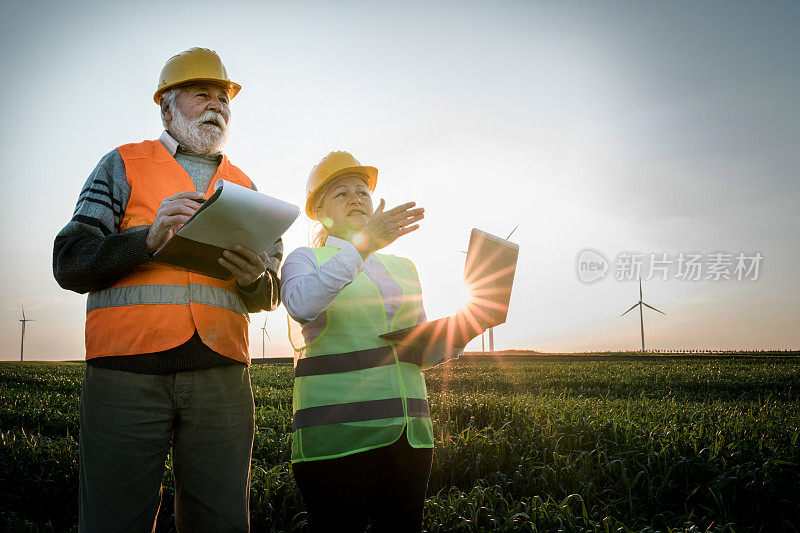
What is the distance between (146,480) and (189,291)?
768mm

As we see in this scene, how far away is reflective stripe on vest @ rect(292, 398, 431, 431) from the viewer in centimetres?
209

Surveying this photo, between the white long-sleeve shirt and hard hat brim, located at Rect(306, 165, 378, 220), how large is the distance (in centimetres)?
32

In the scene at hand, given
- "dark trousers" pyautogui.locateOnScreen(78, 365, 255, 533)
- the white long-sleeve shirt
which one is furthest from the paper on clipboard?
"dark trousers" pyautogui.locateOnScreen(78, 365, 255, 533)

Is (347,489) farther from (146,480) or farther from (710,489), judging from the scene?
(710,489)

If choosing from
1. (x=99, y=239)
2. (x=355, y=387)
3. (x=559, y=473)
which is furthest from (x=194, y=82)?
(x=559, y=473)

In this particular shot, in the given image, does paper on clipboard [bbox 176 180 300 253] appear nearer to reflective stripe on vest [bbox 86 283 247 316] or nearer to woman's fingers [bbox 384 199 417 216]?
reflective stripe on vest [bbox 86 283 247 316]

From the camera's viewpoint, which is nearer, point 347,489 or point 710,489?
point 347,489

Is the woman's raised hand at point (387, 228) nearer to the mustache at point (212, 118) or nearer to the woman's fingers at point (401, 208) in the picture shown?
the woman's fingers at point (401, 208)

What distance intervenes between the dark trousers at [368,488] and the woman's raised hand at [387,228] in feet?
2.70

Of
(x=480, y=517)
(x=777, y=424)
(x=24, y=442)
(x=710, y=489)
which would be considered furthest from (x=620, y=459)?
(x=24, y=442)

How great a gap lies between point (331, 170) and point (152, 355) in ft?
4.09

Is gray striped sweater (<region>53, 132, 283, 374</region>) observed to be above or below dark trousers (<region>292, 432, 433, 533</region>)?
above

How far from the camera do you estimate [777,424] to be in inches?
242

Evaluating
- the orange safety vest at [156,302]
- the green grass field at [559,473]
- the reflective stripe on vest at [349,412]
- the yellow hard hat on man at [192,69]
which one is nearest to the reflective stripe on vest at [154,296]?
the orange safety vest at [156,302]
